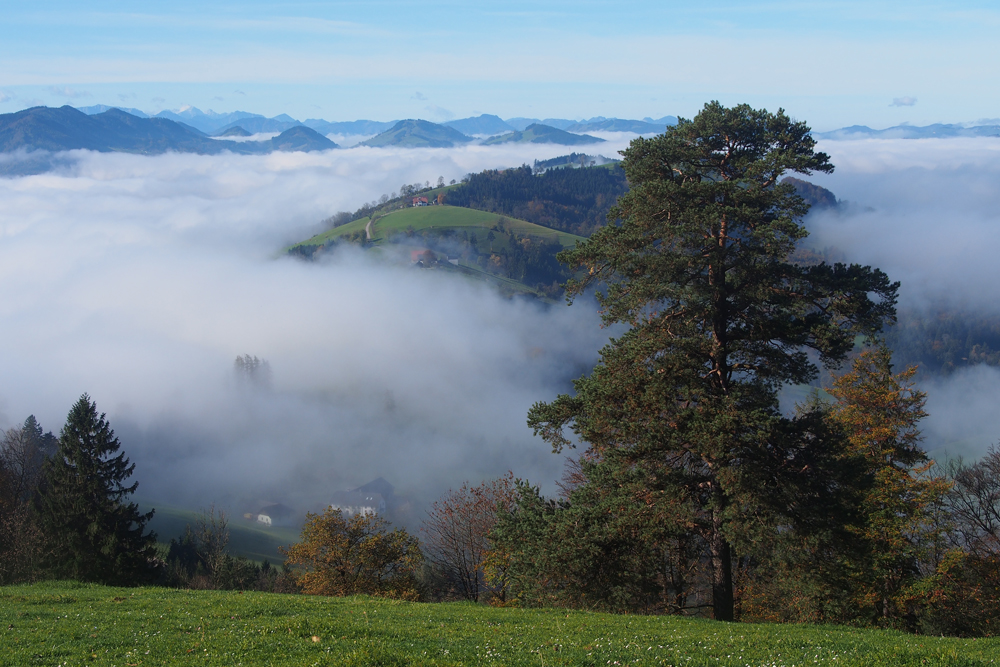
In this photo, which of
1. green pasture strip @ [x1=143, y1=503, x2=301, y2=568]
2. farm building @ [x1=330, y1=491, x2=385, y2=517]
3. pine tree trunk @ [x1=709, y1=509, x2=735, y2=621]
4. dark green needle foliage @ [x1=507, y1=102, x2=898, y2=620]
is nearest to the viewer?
dark green needle foliage @ [x1=507, y1=102, x2=898, y2=620]

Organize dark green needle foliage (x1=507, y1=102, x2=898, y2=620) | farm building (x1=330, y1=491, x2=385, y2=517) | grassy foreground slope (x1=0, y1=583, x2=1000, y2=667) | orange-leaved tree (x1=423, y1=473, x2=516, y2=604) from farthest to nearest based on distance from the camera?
farm building (x1=330, y1=491, x2=385, y2=517) → orange-leaved tree (x1=423, y1=473, x2=516, y2=604) → dark green needle foliage (x1=507, y1=102, x2=898, y2=620) → grassy foreground slope (x1=0, y1=583, x2=1000, y2=667)

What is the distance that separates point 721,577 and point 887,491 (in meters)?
6.19

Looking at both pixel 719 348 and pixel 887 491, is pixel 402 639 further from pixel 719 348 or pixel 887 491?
pixel 887 491

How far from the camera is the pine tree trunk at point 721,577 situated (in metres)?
18.5

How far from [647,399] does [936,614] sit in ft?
48.1

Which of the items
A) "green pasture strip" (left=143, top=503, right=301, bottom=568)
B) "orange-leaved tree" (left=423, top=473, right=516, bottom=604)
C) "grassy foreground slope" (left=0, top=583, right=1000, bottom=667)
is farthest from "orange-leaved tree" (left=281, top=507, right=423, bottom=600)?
"green pasture strip" (left=143, top=503, right=301, bottom=568)

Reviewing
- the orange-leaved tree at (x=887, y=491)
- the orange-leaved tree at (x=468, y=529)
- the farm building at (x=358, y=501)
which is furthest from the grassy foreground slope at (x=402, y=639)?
the farm building at (x=358, y=501)

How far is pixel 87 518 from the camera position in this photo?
39719mm

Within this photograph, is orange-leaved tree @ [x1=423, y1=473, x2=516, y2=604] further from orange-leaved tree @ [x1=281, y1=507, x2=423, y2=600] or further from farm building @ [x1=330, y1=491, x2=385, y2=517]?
farm building @ [x1=330, y1=491, x2=385, y2=517]

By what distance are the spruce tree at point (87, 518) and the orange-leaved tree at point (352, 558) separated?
11869 mm

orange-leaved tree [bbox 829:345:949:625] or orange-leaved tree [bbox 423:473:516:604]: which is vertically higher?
orange-leaved tree [bbox 829:345:949:625]

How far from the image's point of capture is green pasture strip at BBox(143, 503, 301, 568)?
112 metres

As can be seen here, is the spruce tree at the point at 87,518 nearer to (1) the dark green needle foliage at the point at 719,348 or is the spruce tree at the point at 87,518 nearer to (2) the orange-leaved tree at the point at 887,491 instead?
(1) the dark green needle foliage at the point at 719,348

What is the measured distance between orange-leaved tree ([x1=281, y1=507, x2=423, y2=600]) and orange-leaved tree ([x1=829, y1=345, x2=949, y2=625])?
21091 mm
